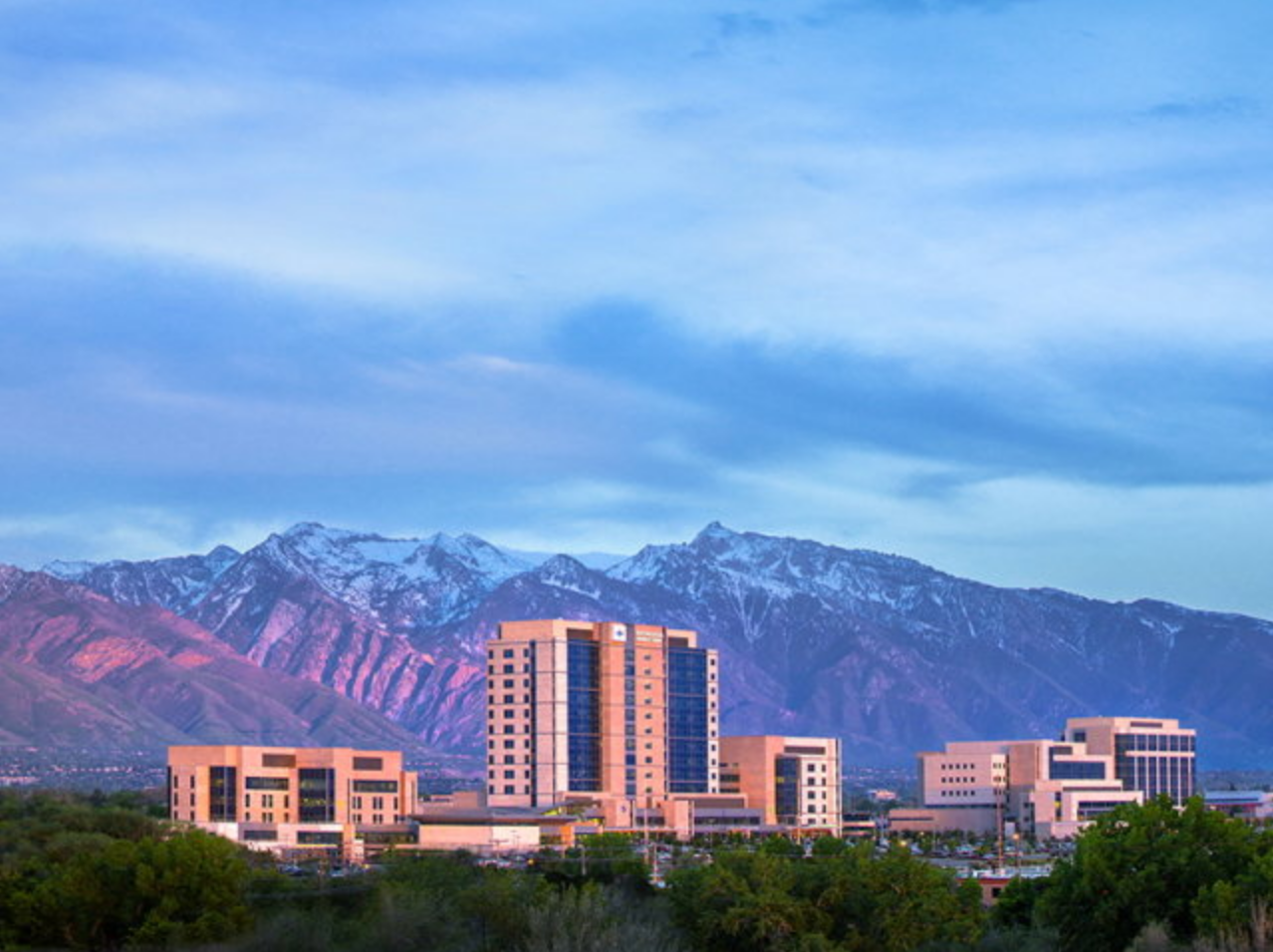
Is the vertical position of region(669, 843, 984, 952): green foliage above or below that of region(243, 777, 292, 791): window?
above

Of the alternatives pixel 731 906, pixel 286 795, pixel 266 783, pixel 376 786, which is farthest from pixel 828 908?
pixel 376 786

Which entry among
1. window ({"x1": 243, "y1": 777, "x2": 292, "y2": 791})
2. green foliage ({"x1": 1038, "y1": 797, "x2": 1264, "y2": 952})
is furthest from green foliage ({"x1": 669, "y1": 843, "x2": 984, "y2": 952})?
window ({"x1": 243, "y1": 777, "x2": 292, "y2": 791})

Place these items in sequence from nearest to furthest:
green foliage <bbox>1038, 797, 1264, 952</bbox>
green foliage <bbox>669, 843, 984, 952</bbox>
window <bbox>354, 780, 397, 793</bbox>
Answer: green foliage <bbox>1038, 797, 1264, 952</bbox> → green foliage <bbox>669, 843, 984, 952</bbox> → window <bbox>354, 780, 397, 793</bbox>

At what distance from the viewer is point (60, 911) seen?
87062mm

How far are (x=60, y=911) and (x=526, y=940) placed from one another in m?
22.5

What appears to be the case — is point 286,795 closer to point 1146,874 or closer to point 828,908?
point 828,908

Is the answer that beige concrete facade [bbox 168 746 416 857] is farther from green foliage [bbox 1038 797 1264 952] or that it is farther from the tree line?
green foliage [bbox 1038 797 1264 952]

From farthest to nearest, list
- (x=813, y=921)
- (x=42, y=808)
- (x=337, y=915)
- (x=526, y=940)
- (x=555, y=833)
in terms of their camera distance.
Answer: (x=555, y=833) < (x=42, y=808) < (x=337, y=915) < (x=813, y=921) < (x=526, y=940)

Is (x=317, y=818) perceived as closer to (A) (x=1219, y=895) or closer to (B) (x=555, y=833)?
(B) (x=555, y=833)

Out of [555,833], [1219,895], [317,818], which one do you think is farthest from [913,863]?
[317,818]

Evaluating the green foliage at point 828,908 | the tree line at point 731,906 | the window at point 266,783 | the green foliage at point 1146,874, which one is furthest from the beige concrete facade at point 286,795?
the green foliage at point 1146,874

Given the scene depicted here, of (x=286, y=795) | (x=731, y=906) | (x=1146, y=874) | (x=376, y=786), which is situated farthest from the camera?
(x=376, y=786)

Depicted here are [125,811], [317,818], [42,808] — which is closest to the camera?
[125,811]

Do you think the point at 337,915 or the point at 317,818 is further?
the point at 317,818
